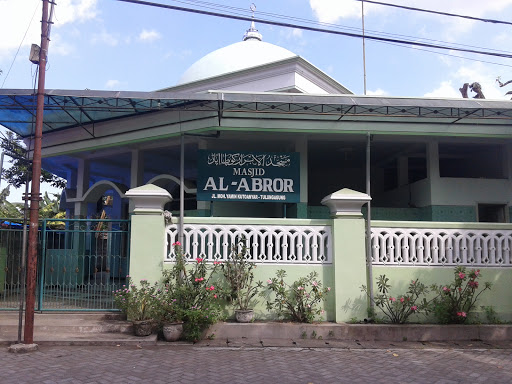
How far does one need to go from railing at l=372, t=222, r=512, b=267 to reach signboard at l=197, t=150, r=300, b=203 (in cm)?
256

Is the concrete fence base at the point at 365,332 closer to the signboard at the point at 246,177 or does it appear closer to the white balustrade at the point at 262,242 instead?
the white balustrade at the point at 262,242

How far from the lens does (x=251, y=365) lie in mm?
5359

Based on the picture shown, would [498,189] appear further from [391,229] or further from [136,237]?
[136,237]

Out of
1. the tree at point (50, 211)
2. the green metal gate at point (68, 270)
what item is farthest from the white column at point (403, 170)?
the tree at point (50, 211)

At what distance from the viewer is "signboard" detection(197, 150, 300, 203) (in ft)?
29.8

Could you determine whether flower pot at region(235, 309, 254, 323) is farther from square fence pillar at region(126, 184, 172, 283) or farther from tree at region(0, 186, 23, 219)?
tree at region(0, 186, 23, 219)

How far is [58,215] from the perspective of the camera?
74.7 ft

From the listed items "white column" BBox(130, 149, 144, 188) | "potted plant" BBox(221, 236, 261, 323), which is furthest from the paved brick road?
"white column" BBox(130, 149, 144, 188)

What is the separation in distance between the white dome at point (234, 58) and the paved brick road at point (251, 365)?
9.93 m

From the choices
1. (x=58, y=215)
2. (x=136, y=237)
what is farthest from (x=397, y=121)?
(x=58, y=215)

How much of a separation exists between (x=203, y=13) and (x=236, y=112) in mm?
2033

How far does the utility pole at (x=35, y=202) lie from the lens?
230 inches

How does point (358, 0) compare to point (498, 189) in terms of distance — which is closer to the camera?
point (358, 0)

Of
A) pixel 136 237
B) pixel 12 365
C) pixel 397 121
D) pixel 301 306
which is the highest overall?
pixel 397 121
